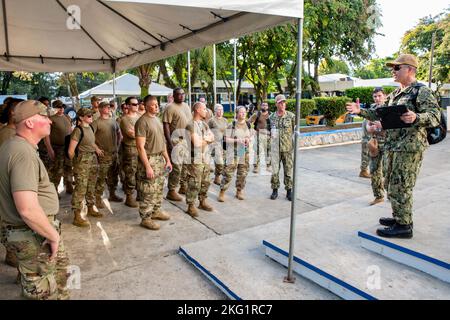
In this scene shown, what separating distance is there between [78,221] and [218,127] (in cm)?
293

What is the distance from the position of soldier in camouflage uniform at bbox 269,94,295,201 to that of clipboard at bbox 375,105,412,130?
2.54 meters

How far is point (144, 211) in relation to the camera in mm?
4289

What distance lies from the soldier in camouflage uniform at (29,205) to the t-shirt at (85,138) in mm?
2358

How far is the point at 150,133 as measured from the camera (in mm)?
4195

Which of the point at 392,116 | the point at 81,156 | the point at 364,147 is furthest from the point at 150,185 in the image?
the point at 364,147

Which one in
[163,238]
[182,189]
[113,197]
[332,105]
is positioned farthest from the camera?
[332,105]

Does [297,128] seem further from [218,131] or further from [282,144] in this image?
[218,131]

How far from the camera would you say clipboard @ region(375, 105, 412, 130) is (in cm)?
276

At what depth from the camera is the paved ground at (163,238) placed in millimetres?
2922

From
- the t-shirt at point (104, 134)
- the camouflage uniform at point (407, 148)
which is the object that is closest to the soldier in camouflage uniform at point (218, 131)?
the t-shirt at point (104, 134)

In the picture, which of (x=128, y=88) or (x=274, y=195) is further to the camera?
(x=128, y=88)

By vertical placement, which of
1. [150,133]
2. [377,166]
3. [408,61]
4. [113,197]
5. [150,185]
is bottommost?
[113,197]
